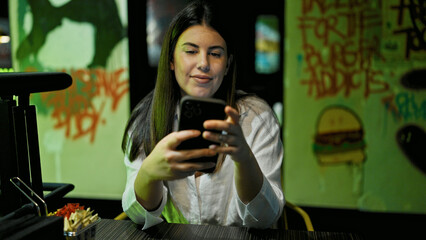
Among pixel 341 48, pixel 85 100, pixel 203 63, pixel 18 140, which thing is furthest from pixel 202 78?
pixel 85 100

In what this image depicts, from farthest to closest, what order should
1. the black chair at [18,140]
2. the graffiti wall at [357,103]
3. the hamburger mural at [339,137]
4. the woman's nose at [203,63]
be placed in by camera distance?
the hamburger mural at [339,137] → the graffiti wall at [357,103] → the woman's nose at [203,63] → the black chair at [18,140]

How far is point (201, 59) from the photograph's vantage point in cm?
136

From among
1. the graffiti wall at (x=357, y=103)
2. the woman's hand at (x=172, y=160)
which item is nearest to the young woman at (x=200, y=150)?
the woman's hand at (x=172, y=160)

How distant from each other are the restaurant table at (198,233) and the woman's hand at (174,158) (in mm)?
258

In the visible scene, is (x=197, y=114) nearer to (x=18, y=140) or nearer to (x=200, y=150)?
(x=200, y=150)

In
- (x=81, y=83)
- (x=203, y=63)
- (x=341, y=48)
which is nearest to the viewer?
(x=203, y=63)

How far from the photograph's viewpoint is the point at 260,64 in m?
3.43

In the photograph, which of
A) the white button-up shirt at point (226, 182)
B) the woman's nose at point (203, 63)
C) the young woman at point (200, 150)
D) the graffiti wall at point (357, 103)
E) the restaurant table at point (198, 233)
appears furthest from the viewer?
the graffiti wall at point (357, 103)

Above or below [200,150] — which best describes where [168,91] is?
above

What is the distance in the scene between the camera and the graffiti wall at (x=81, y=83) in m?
3.51

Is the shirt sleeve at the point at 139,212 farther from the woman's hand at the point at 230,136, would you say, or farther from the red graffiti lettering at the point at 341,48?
the red graffiti lettering at the point at 341,48

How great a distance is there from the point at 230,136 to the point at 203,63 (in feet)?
1.45

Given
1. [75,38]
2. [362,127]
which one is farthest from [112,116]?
[362,127]

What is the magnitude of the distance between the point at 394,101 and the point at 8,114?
3.08 metres
